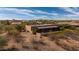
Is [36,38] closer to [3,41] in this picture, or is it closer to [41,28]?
[41,28]

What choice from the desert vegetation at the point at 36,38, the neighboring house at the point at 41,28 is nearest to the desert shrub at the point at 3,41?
the desert vegetation at the point at 36,38

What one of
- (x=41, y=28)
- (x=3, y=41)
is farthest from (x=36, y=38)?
(x=3, y=41)

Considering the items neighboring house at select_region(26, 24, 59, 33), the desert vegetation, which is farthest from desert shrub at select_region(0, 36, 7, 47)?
neighboring house at select_region(26, 24, 59, 33)

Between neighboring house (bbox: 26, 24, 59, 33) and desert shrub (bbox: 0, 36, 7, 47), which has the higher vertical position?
neighboring house (bbox: 26, 24, 59, 33)

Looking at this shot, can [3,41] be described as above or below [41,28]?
below

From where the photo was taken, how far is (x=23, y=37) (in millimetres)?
1386

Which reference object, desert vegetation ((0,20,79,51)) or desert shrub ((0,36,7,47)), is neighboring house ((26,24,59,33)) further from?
desert shrub ((0,36,7,47))

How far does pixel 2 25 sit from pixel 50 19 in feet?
1.59

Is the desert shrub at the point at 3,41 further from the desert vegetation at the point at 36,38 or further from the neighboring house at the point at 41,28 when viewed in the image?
the neighboring house at the point at 41,28

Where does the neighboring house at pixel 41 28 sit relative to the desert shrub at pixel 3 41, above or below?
above
